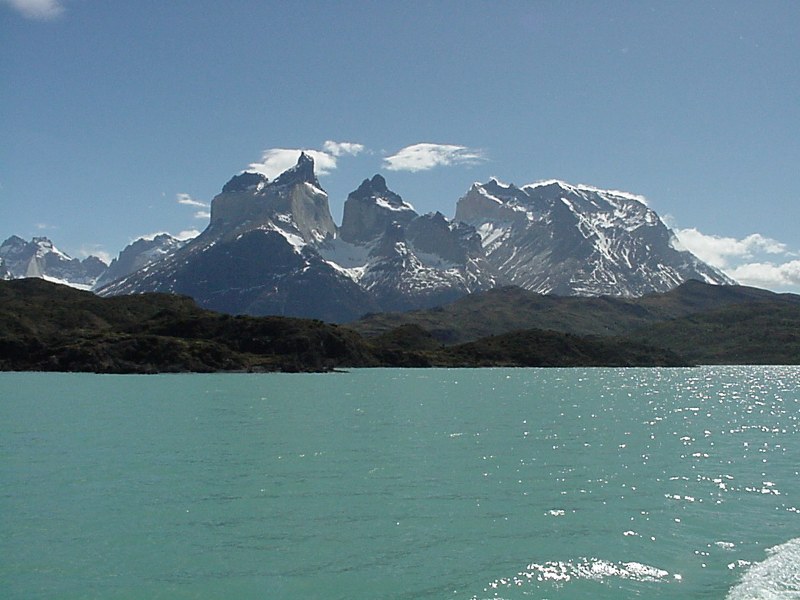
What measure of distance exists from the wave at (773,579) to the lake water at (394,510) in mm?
120

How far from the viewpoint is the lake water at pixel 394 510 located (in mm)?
29312

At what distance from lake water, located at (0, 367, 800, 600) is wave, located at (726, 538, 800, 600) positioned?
0.40 feet

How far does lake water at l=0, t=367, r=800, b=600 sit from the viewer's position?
2931 centimetres

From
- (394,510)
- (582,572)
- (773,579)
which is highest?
(394,510)

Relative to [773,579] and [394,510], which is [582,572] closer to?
[773,579]

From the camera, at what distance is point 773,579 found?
97.5 ft

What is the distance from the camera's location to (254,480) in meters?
49.0

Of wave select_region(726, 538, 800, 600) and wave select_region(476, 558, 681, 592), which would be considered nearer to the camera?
wave select_region(726, 538, 800, 600)

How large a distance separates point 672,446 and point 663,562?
1580 inches

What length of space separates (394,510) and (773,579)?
18.5 m

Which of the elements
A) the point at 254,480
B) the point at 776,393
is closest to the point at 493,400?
the point at 776,393

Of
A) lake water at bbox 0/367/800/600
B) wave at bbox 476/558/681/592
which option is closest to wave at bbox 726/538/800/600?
lake water at bbox 0/367/800/600

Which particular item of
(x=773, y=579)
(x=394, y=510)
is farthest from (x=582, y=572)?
(x=394, y=510)

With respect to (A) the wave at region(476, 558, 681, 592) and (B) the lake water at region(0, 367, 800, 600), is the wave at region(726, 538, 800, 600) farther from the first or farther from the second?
(A) the wave at region(476, 558, 681, 592)
